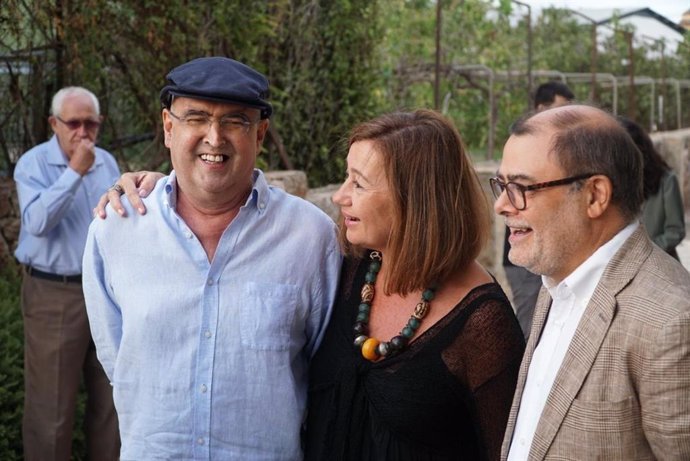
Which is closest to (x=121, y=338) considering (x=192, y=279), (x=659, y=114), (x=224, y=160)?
(x=192, y=279)

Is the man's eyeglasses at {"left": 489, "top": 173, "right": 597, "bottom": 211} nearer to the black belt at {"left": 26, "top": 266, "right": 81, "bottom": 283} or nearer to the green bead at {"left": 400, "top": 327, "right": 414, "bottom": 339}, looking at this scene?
the green bead at {"left": 400, "top": 327, "right": 414, "bottom": 339}

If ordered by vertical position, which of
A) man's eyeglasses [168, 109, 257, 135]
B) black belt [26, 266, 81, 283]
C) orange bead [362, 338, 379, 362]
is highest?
man's eyeglasses [168, 109, 257, 135]

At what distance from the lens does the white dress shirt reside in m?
2.35

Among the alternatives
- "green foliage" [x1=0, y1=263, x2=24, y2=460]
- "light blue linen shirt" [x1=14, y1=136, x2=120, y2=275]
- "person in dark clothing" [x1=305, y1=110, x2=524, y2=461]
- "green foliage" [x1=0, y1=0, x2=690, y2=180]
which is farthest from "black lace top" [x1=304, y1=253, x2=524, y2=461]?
"green foliage" [x1=0, y1=263, x2=24, y2=460]

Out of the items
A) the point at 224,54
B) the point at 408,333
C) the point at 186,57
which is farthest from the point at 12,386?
the point at 408,333

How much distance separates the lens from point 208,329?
300 centimetres

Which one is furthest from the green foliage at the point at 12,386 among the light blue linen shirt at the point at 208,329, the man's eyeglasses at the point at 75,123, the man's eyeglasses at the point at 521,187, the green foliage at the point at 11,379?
the man's eyeglasses at the point at 521,187

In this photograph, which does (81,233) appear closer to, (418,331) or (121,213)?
(121,213)

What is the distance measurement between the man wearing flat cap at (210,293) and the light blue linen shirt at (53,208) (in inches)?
81.4

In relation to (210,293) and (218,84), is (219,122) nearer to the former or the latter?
(218,84)

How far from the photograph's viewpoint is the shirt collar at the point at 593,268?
7.68 ft

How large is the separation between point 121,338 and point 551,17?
1598 cm

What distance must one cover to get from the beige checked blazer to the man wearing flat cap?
946mm

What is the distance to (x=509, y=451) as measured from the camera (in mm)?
2523
